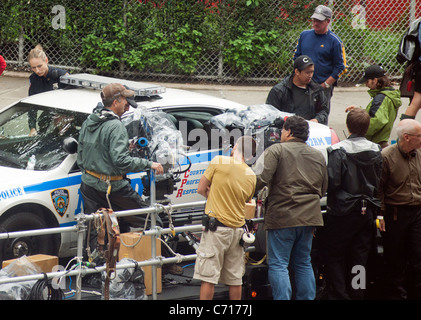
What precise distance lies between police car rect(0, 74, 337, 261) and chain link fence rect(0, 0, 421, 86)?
5364mm

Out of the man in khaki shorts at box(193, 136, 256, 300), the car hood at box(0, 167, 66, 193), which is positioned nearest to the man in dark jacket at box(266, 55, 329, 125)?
the man in khaki shorts at box(193, 136, 256, 300)

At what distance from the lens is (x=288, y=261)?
19.7ft

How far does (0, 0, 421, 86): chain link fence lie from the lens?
12.9 meters

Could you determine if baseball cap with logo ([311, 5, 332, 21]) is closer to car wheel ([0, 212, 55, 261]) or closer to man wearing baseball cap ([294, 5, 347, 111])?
man wearing baseball cap ([294, 5, 347, 111])

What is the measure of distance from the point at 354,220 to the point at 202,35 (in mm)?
7637

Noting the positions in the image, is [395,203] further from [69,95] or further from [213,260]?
[69,95]

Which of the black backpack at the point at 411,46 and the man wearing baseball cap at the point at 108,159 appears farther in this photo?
the black backpack at the point at 411,46

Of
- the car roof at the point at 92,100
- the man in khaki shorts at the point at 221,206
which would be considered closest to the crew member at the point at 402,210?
the man in khaki shorts at the point at 221,206

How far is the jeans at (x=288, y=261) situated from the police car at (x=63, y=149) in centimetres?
96

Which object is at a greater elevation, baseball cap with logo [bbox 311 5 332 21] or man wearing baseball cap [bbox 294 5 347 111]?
baseball cap with logo [bbox 311 5 332 21]

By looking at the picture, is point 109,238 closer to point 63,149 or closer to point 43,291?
point 43,291

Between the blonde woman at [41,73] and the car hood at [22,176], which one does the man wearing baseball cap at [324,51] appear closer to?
the blonde woman at [41,73]

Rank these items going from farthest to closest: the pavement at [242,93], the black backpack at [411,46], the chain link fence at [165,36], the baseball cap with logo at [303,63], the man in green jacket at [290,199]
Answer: the chain link fence at [165,36] → the pavement at [242,93] → the black backpack at [411,46] → the baseball cap with logo at [303,63] → the man in green jacket at [290,199]

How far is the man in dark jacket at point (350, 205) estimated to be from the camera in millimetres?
6242
